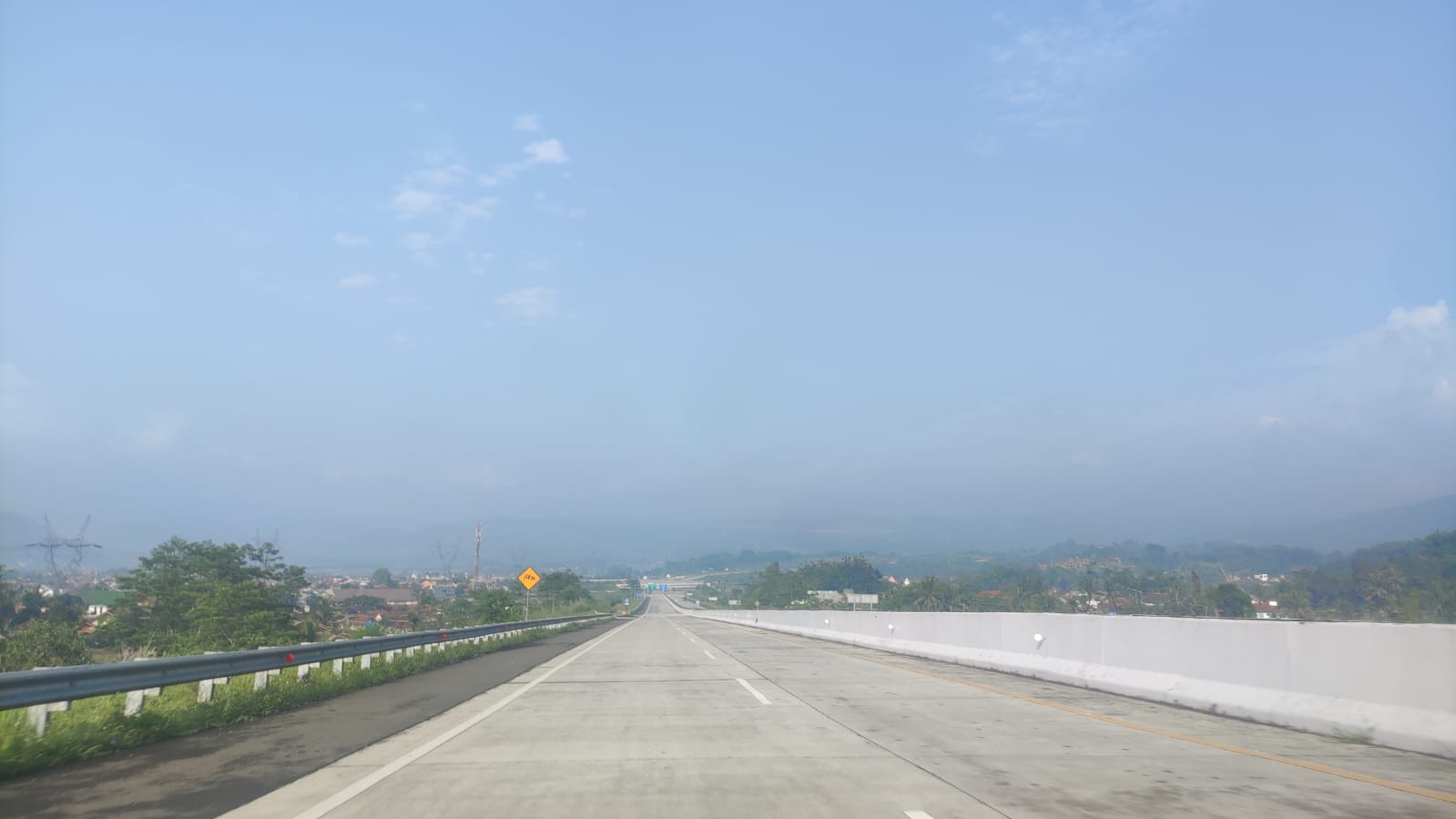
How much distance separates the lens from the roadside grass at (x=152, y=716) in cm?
879

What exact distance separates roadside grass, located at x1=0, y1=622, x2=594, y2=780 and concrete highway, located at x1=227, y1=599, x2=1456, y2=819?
275 cm

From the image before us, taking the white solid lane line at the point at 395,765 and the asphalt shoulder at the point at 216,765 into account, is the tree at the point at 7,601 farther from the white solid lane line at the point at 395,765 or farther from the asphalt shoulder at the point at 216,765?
the white solid lane line at the point at 395,765

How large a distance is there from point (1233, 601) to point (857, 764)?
15225 millimetres

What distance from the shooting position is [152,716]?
10648 mm

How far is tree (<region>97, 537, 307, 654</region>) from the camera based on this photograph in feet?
153

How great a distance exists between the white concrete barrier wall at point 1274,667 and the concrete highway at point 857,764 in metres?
0.37

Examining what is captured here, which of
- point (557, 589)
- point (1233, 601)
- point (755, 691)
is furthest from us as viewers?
point (557, 589)

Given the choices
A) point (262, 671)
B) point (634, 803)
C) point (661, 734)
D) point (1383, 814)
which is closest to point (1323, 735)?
point (1383, 814)

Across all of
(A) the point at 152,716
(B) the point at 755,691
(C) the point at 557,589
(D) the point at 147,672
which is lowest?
(C) the point at 557,589

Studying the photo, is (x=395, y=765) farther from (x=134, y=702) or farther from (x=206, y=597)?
(x=206, y=597)

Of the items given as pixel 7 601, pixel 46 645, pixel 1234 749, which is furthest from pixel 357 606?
pixel 1234 749

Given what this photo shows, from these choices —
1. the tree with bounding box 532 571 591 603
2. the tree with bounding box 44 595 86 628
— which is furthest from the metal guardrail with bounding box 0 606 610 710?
the tree with bounding box 532 571 591 603

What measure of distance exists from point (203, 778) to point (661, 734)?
15.5ft

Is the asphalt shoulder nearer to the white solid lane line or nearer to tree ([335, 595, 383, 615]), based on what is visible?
the white solid lane line
